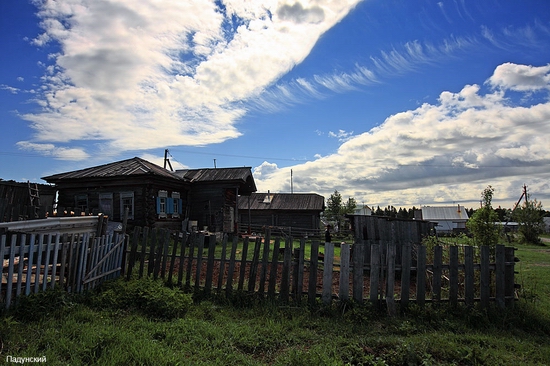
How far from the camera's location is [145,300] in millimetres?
5676

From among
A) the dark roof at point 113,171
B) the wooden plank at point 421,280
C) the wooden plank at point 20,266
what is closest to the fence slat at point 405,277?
the wooden plank at point 421,280

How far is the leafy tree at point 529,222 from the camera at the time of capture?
3369cm

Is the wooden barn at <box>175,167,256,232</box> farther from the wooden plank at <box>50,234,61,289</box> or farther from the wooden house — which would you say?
the wooden plank at <box>50,234,61,289</box>

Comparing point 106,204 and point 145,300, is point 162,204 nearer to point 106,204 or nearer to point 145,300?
point 106,204

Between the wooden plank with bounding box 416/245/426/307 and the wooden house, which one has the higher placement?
the wooden house

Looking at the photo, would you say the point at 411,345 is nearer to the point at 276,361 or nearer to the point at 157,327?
the point at 276,361

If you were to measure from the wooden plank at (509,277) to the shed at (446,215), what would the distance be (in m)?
56.1

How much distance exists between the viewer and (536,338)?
5.23 metres

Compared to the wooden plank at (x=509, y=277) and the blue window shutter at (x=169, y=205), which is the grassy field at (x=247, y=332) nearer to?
the wooden plank at (x=509, y=277)

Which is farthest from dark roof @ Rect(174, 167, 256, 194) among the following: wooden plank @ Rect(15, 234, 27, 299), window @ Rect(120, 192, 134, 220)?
wooden plank @ Rect(15, 234, 27, 299)

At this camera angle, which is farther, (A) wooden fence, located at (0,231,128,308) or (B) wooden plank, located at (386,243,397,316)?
(B) wooden plank, located at (386,243,397,316)

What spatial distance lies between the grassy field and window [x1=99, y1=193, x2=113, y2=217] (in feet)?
47.7

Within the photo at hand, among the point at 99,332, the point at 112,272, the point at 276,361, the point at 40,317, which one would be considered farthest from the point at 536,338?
the point at 112,272

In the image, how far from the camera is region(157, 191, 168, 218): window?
20297 millimetres
